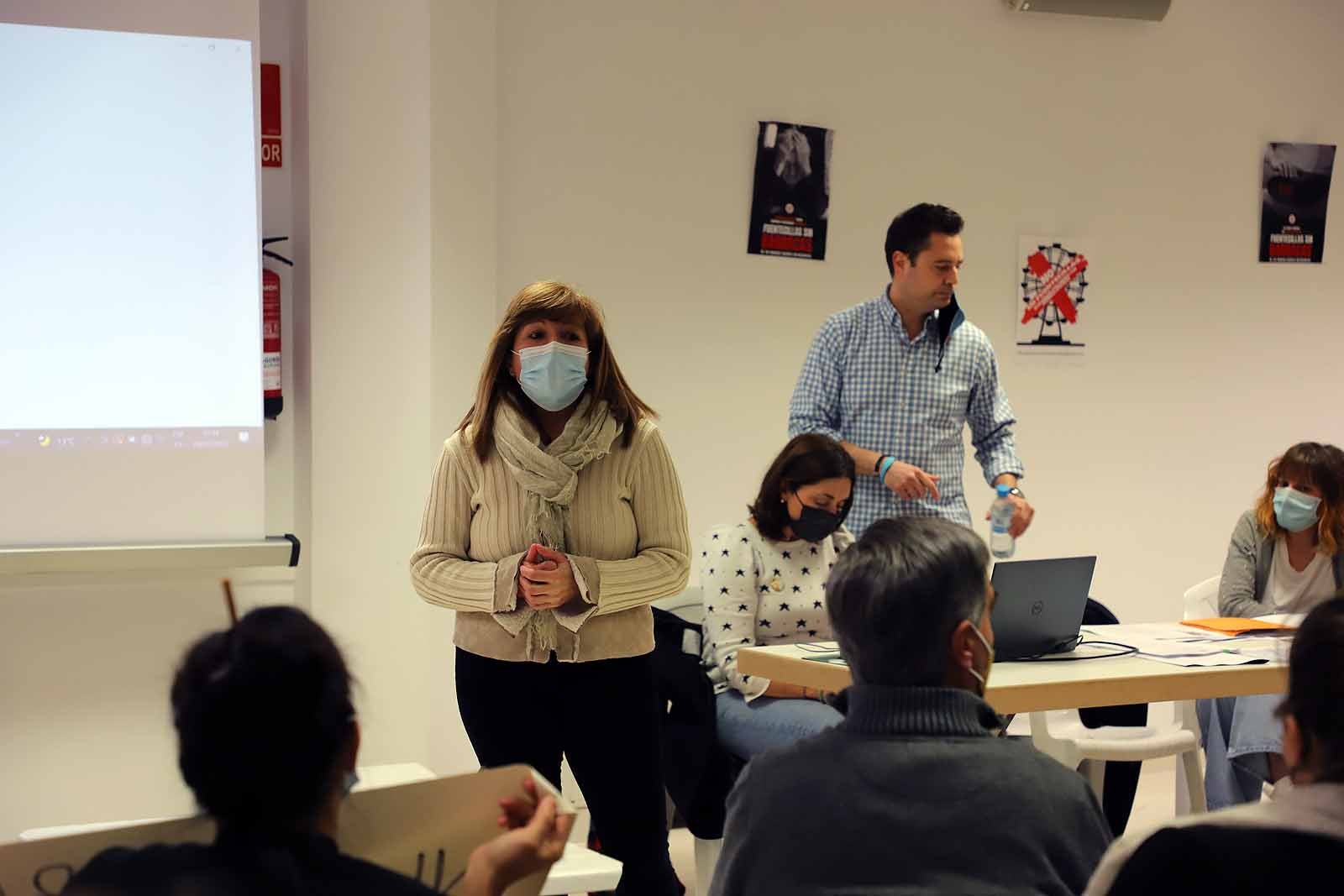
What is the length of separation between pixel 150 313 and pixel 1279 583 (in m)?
3.08

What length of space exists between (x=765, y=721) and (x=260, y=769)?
1.82 m

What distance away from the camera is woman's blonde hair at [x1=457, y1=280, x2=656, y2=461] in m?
2.28

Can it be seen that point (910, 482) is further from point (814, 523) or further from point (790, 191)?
point (790, 191)

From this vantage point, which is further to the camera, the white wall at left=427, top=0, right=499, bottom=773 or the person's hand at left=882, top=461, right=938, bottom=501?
the white wall at left=427, top=0, right=499, bottom=773

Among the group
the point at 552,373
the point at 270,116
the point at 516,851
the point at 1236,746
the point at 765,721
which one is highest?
the point at 270,116

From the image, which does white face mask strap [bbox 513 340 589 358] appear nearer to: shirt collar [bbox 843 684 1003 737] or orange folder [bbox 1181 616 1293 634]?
shirt collar [bbox 843 684 1003 737]

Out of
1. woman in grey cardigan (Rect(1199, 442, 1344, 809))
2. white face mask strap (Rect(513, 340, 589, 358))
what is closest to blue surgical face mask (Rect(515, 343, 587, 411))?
white face mask strap (Rect(513, 340, 589, 358))

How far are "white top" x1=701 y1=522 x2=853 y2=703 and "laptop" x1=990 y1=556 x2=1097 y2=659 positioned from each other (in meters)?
0.46

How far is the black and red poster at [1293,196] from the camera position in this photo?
15.5 ft

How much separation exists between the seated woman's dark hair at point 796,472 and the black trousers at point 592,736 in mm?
774

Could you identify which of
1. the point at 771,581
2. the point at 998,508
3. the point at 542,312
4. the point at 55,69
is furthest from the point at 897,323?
the point at 55,69

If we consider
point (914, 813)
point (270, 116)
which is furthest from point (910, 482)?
point (270, 116)

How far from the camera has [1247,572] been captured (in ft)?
11.3

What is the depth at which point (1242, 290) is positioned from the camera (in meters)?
4.74
